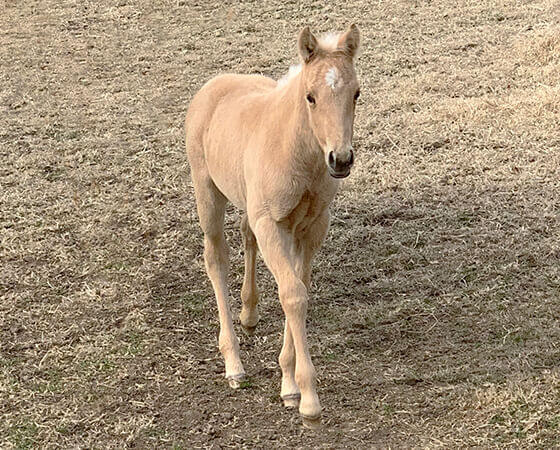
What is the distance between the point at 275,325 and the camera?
537cm

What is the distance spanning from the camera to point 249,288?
17.1 ft

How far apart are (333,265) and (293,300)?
1836 mm

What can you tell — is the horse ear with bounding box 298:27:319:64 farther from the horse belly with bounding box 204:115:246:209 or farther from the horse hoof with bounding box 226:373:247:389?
the horse hoof with bounding box 226:373:247:389

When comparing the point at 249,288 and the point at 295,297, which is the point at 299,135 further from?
the point at 249,288

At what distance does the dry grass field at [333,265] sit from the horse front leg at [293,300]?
13.1 inches

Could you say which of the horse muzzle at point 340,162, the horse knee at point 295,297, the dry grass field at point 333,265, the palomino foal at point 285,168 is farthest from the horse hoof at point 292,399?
the horse muzzle at point 340,162

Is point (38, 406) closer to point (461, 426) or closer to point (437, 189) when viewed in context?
point (461, 426)

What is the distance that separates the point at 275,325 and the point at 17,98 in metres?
5.56

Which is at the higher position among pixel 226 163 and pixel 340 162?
pixel 340 162

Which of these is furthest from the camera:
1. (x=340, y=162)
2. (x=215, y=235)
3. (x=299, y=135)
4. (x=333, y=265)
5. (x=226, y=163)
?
(x=333, y=265)

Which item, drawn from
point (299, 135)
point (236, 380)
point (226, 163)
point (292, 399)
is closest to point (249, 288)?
point (236, 380)

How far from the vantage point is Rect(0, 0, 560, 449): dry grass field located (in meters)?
4.50

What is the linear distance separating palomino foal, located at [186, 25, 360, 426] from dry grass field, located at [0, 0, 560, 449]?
1.33ft

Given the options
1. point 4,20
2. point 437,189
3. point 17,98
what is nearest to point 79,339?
point 437,189
